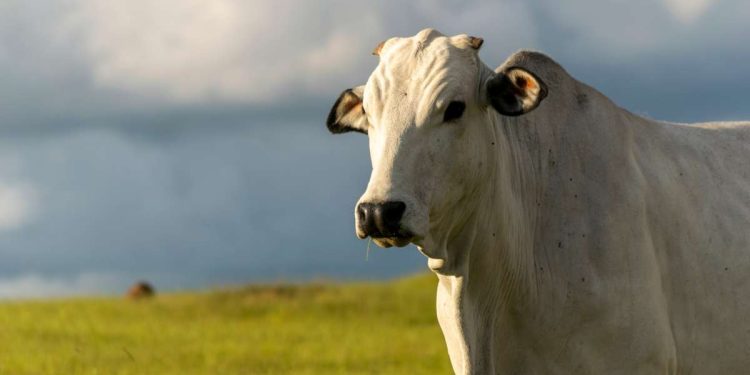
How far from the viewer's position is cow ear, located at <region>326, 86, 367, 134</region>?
695 centimetres

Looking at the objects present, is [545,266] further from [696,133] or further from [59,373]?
[59,373]

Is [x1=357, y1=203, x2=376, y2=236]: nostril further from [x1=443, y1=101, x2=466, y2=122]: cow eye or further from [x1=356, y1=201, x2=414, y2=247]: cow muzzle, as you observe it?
[x1=443, y1=101, x2=466, y2=122]: cow eye

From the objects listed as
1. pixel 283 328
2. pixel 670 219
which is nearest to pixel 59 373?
pixel 283 328

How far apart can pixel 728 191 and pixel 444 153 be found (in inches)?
113

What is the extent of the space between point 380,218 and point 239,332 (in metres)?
16.7

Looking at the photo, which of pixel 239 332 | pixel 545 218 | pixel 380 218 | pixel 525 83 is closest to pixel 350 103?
pixel 525 83

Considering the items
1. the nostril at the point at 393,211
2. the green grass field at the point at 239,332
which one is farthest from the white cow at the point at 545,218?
the green grass field at the point at 239,332

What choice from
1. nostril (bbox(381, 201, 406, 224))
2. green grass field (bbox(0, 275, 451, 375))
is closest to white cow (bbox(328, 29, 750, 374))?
nostril (bbox(381, 201, 406, 224))

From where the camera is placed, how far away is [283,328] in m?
23.3

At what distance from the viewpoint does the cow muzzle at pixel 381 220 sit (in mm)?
5746

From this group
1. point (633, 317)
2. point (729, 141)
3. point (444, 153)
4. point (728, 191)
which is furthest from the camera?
point (729, 141)

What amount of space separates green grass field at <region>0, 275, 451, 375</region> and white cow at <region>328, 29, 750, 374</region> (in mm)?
8298

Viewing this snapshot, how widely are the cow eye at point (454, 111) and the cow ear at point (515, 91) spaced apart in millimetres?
259

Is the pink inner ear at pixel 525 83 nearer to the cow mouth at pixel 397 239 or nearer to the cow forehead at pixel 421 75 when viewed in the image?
the cow forehead at pixel 421 75
